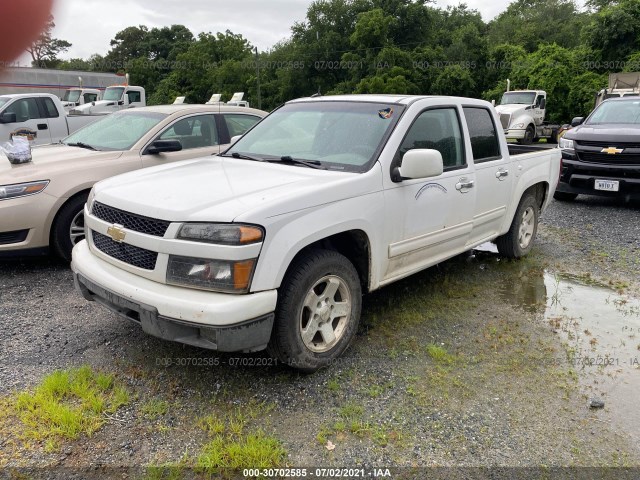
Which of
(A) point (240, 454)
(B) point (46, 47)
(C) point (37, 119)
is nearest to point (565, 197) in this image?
(A) point (240, 454)

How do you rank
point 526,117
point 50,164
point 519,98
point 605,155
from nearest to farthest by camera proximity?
point 50,164 < point 605,155 < point 526,117 < point 519,98

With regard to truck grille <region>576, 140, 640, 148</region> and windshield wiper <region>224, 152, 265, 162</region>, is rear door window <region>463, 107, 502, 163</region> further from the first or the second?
truck grille <region>576, 140, 640, 148</region>

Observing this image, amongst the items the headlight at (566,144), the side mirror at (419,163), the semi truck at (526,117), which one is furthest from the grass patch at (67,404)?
the semi truck at (526,117)

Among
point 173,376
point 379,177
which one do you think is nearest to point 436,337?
point 379,177

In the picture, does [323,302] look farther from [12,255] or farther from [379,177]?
[12,255]

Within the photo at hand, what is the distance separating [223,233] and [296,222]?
0.45 metres

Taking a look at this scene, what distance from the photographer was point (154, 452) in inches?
106

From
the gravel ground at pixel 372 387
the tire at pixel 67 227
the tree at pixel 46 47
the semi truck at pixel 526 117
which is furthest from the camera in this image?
the semi truck at pixel 526 117

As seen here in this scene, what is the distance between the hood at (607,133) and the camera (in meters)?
7.78

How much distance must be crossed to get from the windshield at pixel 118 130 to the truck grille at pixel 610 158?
652 cm

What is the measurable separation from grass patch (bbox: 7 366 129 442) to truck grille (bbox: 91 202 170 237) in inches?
38.6

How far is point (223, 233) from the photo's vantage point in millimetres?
2850

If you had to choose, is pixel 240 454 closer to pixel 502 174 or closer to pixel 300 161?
pixel 300 161

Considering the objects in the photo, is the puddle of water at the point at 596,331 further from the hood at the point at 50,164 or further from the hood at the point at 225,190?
the hood at the point at 50,164
